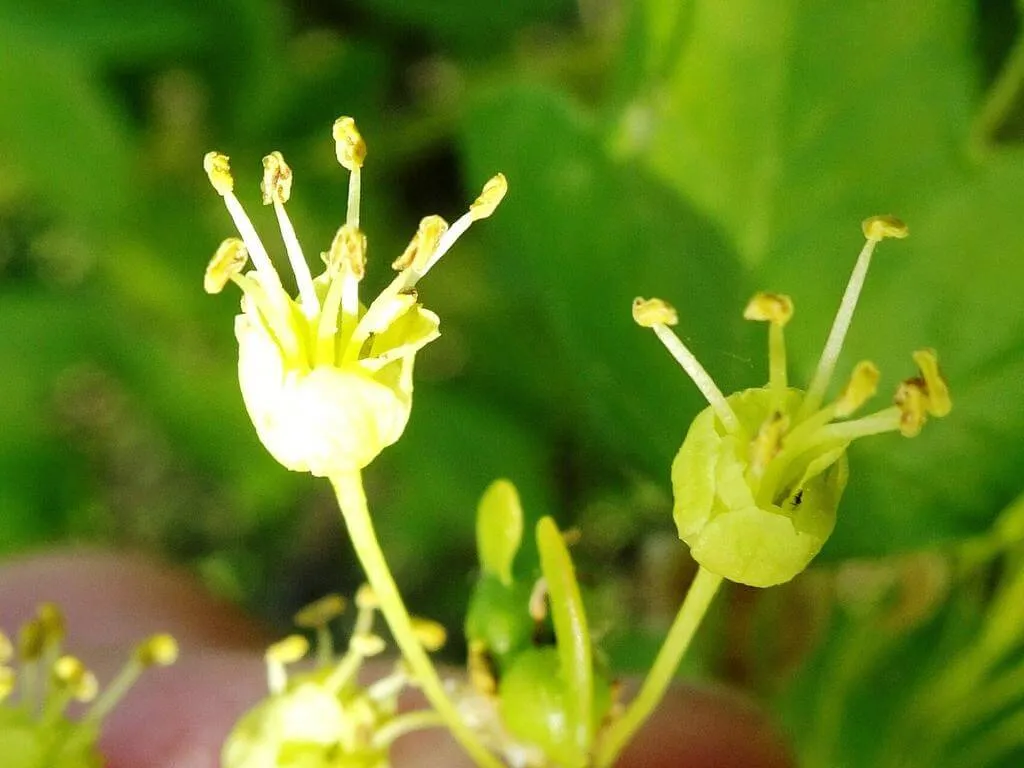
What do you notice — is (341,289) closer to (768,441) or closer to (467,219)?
(467,219)

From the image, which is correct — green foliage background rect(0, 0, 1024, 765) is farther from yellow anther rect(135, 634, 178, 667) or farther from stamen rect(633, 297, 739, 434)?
yellow anther rect(135, 634, 178, 667)

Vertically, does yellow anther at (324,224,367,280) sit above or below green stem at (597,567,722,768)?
above

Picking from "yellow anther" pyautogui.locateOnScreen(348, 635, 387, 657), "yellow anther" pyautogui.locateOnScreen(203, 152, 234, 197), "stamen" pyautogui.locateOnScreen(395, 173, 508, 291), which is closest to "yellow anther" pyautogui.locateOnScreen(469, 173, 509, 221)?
"stamen" pyautogui.locateOnScreen(395, 173, 508, 291)

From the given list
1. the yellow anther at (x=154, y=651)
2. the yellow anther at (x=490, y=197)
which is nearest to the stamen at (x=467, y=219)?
the yellow anther at (x=490, y=197)

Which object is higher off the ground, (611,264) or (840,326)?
(611,264)

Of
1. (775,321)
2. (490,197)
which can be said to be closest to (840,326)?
(775,321)

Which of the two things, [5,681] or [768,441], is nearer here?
[768,441]

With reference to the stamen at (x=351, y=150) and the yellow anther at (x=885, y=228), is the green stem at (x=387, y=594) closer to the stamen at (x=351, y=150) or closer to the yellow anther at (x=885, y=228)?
the stamen at (x=351, y=150)
